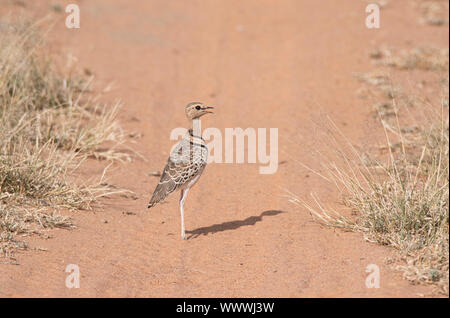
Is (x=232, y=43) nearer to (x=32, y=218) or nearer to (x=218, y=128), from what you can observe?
(x=218, y=128)

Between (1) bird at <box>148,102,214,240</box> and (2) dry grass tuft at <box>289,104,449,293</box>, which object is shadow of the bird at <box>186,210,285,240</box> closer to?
(1) bird at <box>148,102,214,240</box>

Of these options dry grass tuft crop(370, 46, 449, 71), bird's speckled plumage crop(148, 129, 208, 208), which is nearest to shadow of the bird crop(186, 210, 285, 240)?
bird's speckled plumage crop(148, 129, 208, 208)

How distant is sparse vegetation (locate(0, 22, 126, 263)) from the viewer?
6898 mm

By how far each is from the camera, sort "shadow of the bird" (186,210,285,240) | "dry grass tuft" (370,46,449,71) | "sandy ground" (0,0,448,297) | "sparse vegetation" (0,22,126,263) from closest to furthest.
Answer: "sandy ground" (0,0,448,297)
"sparse vegetation" (0,22,126,263)
"shadow of the bird" (186,210,285,240)
"dry grass tuft" (370,46,449,71)

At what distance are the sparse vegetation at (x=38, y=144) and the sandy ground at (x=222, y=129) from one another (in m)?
0.27

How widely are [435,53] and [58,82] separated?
7913 mm

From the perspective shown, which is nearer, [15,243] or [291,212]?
[15,243]

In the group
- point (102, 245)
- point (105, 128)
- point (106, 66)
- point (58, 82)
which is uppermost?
point (106, 66)

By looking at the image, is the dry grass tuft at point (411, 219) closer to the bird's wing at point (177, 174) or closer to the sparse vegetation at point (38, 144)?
the bird's wing at point (177, 174)

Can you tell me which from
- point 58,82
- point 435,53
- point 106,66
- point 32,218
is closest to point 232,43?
point 106,66

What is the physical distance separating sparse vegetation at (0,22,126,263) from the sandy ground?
0.27 meters

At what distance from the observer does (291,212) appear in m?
7.64

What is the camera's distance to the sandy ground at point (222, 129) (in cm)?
587

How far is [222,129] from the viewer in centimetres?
1070
